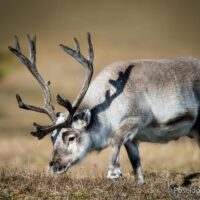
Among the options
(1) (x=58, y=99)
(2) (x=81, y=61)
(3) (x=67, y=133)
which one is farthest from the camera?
(2) (x=81, y=61)

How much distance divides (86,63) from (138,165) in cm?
186

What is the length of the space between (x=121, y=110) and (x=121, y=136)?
409mm

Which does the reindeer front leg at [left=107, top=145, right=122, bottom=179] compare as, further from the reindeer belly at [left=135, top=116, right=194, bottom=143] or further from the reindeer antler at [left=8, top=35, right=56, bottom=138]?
the reindeer antler at [left=8, top=35, right=56, bottom=138]

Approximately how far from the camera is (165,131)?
1276 cm

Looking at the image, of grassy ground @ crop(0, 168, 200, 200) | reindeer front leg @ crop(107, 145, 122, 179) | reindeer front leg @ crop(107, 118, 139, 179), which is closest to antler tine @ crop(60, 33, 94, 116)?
reindeer front leg @ crop(107, 118, 139, 179)

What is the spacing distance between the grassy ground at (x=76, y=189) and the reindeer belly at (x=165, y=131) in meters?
1.25

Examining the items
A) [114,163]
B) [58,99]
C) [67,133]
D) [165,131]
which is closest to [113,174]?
[114,163]

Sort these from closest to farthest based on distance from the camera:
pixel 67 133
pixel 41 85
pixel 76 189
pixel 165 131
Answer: pixel 76 189 → pixel 67 133 → pixel 41 85 → pixel 165 131

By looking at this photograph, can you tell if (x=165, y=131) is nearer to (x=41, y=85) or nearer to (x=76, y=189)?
(x=41, y=85)

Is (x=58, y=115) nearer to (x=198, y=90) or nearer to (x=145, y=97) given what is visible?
(x=145, y=97)

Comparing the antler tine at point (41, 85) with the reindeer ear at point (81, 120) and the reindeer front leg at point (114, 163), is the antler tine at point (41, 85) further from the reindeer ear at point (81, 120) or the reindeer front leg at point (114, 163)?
the reindeer front leg at point (114, 163)

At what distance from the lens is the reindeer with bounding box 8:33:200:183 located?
478 inches

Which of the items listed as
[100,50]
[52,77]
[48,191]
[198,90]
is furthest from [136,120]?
[100,50]

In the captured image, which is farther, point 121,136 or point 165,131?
point 165,131
